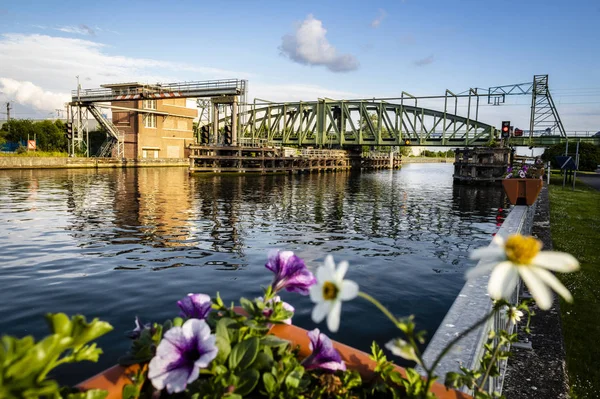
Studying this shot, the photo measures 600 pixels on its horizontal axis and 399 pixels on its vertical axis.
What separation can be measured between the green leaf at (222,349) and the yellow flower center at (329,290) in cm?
41

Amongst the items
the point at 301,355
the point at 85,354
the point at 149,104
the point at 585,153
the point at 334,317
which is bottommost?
the point at 301,355

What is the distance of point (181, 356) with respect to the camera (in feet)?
3.91

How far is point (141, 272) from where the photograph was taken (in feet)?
23.3

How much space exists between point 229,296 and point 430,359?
13.3 ft

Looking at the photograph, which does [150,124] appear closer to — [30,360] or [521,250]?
[30,360]

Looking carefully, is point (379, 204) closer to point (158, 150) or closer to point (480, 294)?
point (480, 294)

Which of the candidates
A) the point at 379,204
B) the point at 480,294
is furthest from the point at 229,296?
the point at 379,204

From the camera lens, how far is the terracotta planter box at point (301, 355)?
1.19 meters

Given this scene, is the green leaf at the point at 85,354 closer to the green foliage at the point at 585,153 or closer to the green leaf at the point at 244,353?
the green leaf at the point at 244,353

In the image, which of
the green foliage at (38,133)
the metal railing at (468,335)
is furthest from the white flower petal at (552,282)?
the green foliage at (38,133)

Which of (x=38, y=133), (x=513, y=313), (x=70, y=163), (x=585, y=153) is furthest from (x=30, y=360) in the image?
(x=38, y=133)

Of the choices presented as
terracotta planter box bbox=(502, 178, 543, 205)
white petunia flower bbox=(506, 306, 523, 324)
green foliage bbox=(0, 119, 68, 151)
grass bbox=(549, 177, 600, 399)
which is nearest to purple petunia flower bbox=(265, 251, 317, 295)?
white petunia flower bbox=(506, 306, 523, 324)

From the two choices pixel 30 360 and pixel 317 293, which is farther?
pixel 317 293

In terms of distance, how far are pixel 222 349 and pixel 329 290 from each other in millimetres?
432
